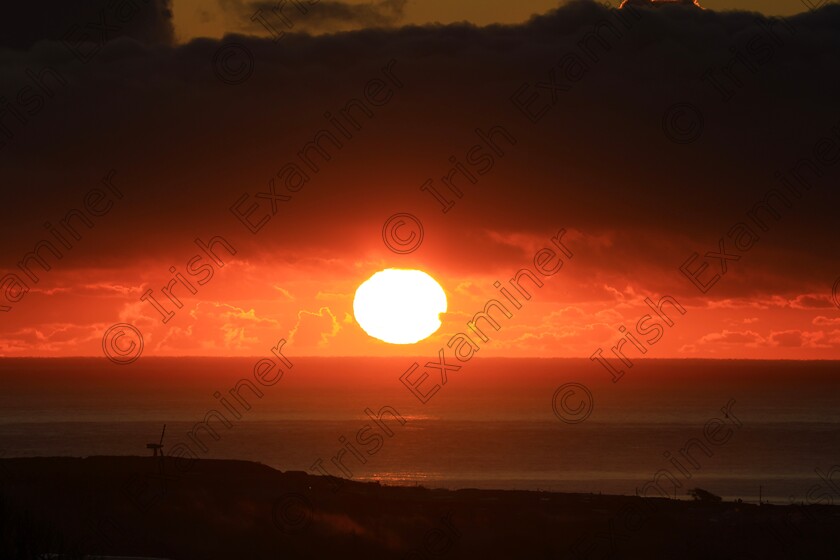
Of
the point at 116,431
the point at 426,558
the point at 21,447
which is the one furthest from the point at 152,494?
the point at 116,431

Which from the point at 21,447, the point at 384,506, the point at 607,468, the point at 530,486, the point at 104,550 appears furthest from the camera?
the point at 21,447

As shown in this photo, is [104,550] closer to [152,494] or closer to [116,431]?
[152,494]

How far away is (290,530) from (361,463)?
273ft

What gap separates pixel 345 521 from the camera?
52.4m

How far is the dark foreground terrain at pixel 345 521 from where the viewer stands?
47.5m

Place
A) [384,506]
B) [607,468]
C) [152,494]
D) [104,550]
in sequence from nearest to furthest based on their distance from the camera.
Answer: [104,550] < [152,494] < [384,506] < [607,468]

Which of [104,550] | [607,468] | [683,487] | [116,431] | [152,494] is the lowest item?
[104,550]

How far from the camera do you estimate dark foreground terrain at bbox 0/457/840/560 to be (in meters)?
47.5

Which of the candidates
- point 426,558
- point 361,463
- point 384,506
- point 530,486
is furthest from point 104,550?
point 361,463

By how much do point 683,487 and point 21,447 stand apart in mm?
88942

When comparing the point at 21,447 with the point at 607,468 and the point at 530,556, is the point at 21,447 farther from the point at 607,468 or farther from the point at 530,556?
the point at 530,556

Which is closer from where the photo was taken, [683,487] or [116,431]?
[683,487]

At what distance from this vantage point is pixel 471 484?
357ft

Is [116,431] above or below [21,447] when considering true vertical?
above
